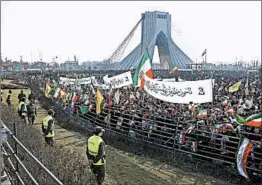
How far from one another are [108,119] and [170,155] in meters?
3.82

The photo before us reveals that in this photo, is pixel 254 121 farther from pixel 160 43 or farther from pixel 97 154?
pixel 160 43

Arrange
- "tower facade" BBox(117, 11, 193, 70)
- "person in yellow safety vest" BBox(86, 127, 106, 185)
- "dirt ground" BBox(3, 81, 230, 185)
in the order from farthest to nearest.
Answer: "tower facade" BBox(117, 11, 193, 70)
"dirt ground" BBox(3, 81, 230, 185)
"person in yellow safety vest" BBox(86, 127, 106, 185)

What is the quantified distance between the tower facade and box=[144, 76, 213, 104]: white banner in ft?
216

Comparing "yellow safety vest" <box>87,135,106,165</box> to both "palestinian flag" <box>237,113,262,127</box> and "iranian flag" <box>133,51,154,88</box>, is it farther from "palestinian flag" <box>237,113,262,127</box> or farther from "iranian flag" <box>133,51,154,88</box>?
"iranian flag" <box>133,51,154,88</box>

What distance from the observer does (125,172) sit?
9469mm

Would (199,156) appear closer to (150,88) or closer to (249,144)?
(249,144)

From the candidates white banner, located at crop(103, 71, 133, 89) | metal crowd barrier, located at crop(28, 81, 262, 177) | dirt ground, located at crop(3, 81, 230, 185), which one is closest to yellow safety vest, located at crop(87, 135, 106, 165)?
dirt ground, located at crop(3, 81, 230, 185)

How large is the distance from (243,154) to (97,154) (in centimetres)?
330

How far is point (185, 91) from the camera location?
10516 mm

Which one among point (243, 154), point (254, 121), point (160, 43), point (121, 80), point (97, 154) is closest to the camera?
point (97, 154)

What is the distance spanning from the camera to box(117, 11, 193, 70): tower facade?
7969cm

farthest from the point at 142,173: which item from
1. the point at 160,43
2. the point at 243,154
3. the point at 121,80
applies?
the point at 160,43

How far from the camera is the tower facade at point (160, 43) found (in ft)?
261

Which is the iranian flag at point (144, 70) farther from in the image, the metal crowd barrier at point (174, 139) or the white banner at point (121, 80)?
the metal crowd barrier at point (174, 139)
